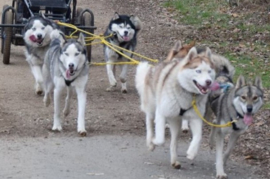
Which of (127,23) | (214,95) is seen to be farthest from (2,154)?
(127,23)

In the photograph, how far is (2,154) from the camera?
8.24 m

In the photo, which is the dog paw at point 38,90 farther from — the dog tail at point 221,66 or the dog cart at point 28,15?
the dog tail at point 221,66

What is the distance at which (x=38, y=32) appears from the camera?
434 inches

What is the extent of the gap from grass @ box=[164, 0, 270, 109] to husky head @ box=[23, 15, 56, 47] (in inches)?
124

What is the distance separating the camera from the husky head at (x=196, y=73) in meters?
7.47

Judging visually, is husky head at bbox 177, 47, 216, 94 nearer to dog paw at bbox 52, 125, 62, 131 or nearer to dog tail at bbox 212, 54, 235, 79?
dog tail at bbox 212, 54, 235, 79

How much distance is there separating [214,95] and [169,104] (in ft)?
2.22

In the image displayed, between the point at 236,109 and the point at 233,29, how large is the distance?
8.68 metres

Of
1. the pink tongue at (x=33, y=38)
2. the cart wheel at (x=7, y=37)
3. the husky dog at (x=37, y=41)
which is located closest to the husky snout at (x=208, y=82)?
the husky dog at (x=37, y=41)

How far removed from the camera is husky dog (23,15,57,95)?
11.0 meters

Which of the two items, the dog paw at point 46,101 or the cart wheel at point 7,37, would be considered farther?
the cart wheel at point 7,37

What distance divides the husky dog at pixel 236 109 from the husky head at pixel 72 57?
79.5 inches

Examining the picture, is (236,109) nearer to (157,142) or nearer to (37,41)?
(157,142)

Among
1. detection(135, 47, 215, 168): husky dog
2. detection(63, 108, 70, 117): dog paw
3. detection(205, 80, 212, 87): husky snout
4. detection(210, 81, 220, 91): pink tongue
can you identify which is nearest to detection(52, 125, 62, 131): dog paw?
detection(63, 108, 70, 117): dog paw
